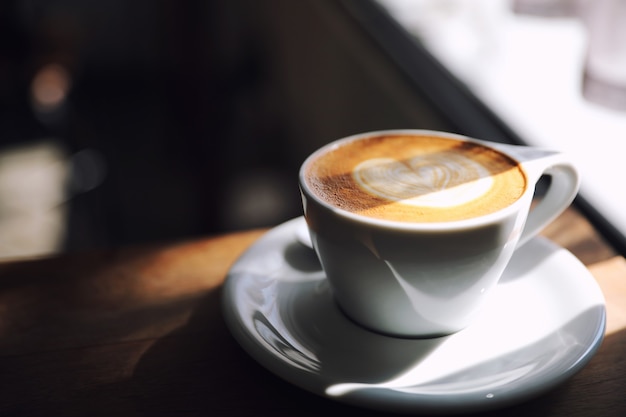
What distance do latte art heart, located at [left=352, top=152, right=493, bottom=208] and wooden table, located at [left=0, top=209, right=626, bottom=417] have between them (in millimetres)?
131

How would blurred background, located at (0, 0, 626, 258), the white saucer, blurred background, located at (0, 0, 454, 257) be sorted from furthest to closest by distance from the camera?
blurred background, located at (0, 0, 454, 257) < blurred background, located at (0, 0, 626, 258) < the white saucer

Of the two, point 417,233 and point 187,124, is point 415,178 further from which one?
point 187,124

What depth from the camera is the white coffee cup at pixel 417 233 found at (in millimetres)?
376

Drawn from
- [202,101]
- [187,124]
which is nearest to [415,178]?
[202,101]

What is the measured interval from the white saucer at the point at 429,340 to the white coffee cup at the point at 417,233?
0.02 metres

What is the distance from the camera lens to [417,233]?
14.5 inches

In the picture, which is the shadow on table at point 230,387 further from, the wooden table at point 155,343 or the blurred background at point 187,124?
the blurred background at point 187,124

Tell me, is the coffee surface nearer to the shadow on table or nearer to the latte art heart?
the latte art heart

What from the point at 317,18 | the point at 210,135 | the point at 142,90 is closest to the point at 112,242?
the point at 210,135

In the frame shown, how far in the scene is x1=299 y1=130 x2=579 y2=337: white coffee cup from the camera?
1.24ft

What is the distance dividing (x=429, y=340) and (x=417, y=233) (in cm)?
9

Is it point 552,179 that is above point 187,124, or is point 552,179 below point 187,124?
above

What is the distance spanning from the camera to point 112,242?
6.07 ft

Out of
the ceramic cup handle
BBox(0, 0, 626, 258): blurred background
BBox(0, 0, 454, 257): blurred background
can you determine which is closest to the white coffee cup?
the ceramic cup handle
